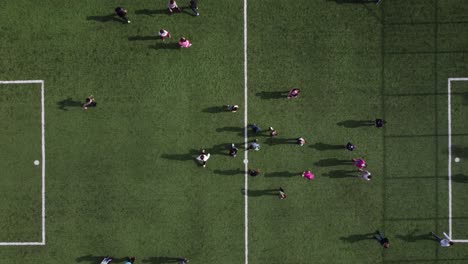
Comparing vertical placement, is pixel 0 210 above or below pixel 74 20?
below

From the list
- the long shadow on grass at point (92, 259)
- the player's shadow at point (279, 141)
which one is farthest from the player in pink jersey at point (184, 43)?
the long shadow on grass at point (92, 259)

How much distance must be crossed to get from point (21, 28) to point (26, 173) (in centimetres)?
470

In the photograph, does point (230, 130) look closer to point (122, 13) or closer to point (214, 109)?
point (214, 109)

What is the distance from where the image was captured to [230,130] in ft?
49.8

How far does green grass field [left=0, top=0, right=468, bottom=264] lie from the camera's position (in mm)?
15086

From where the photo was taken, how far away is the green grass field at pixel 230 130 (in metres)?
15.1

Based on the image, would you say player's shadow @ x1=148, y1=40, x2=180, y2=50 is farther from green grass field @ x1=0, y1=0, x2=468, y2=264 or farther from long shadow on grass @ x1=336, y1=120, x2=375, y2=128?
long shadow on grass @ x1=336, y1=120, x2=375, y2=128

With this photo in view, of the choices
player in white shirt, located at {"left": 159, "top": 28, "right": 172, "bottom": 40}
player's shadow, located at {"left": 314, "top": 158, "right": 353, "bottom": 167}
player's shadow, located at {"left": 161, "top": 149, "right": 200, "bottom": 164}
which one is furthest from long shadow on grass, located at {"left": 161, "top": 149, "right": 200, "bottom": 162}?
player's shadow, located at {"left": 314, "top": 158, "right": 353, "bottom": 167}

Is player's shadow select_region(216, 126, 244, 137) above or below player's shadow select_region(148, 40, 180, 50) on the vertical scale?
below

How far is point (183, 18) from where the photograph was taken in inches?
595

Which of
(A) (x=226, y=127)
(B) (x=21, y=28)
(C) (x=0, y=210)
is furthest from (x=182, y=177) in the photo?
(B) (x=21, y=28)

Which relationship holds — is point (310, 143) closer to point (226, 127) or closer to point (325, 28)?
point (226, 127)

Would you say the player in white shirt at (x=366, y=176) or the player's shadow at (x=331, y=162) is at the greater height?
the player's shadow at (x=331, y=162)

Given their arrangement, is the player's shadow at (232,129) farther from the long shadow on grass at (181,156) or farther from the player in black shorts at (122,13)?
the player in black shorts at (122,13)
